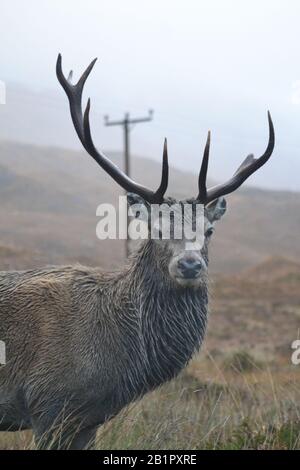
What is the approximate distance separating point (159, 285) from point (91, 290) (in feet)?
1.70

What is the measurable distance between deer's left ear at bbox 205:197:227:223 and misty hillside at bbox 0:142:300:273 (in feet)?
131

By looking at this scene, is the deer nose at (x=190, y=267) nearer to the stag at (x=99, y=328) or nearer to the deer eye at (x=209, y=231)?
the stag at (x=99, y=328)

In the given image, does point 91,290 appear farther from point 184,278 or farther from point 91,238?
point 91,238

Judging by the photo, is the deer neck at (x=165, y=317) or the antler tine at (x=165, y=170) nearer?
the antler tine at (x=165, y=170)

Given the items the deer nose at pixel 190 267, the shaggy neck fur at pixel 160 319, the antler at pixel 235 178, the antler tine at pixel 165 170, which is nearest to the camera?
the deer nose at pixel 190 267

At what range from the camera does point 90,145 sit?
6246 mm

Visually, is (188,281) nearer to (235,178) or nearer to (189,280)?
(189,280)

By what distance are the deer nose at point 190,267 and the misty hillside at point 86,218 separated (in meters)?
40.4

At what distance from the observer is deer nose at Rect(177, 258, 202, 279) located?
564 centimetres

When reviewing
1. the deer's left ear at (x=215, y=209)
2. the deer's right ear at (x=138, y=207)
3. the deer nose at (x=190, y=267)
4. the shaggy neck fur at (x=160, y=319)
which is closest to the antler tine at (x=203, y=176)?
the deer's left ear at (x=215, y=209)

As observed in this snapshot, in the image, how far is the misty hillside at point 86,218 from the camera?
67688 millimetres

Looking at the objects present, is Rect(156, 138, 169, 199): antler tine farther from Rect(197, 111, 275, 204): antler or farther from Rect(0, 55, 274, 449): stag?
Rect(197, 111, 275, 204): antler

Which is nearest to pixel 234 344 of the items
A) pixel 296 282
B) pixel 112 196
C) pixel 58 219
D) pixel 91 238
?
pixel 296 282

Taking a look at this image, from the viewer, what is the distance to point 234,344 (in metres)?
24.3
